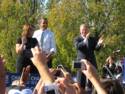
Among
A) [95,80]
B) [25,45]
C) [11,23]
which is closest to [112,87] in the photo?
[95,80]

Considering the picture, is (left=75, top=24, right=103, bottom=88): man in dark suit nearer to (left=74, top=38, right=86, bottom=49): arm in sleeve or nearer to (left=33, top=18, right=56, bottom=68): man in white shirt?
(left=74, top=38, right=86, bottom=49): arm in sleeve

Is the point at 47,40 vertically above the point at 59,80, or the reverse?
the point at 47,40

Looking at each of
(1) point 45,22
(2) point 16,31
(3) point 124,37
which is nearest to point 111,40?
(3) point 124,37

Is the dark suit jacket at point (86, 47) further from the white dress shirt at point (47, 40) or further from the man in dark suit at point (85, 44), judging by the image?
the white dress shirt at point (47, 40)

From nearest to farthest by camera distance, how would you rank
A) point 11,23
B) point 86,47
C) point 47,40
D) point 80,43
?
point 80,43
point 86,47
point 47,40
point 11,23

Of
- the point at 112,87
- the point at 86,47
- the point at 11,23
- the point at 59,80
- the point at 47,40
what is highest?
the point at 11,23

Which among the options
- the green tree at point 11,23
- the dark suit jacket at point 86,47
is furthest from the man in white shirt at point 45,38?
the green tree at point 11,23

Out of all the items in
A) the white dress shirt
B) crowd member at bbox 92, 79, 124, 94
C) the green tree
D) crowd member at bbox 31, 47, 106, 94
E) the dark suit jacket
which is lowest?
crowd member at bbox 92, 79, 124, 94

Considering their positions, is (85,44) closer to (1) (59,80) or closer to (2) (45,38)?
(2) (45,38)

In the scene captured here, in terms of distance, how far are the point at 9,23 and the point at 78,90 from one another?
102 ft

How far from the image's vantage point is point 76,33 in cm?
3422

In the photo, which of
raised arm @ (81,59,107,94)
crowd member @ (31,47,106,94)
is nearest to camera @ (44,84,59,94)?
crowd member @ (31,47,106,94)

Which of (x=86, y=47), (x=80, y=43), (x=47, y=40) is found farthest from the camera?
(x=47, y=40)

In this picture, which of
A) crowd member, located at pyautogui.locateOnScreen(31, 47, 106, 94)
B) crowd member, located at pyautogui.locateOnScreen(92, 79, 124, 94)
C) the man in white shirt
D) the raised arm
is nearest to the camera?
crowd member, located at pyautogui.locateOnScreen(31, 47, 106, 94)
